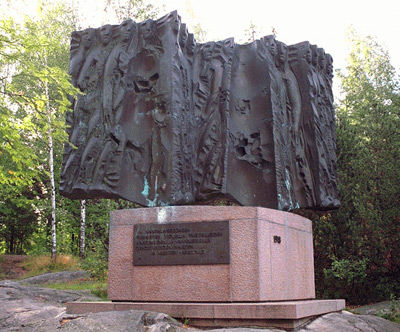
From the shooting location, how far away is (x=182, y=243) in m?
6.69

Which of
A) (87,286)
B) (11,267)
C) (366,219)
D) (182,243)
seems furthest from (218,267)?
(11,267)

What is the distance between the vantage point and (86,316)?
5.96m

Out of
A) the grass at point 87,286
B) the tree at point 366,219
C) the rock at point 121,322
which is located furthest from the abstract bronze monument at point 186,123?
the grass at point 87,286

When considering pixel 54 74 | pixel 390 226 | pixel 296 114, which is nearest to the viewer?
pixel 296 114

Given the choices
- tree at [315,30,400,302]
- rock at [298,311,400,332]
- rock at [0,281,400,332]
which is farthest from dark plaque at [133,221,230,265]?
tree at [315,30,400,302]

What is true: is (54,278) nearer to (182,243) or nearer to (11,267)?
(11,267)

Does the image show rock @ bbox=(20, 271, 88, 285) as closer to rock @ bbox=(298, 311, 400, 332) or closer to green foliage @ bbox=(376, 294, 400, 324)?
green foliage @ bbox=(376, 294, 400, 324)

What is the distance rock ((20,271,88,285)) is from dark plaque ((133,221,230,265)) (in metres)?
11.0

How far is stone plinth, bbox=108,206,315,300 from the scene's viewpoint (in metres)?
6.42

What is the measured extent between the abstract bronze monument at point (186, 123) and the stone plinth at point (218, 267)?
14.8 inches

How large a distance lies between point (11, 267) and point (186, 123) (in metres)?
17.6

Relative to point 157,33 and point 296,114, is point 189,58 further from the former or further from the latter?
point 296,114

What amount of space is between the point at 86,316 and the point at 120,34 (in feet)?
13.9

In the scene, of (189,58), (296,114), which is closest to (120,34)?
(189,58)
